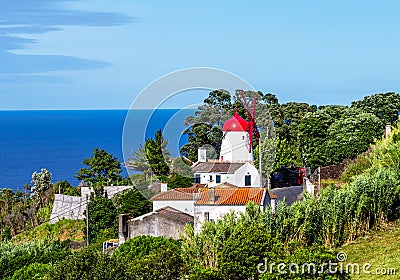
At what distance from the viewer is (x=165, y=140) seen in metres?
12.3

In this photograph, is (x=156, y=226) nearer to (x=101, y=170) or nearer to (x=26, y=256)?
(x=26, y=256)

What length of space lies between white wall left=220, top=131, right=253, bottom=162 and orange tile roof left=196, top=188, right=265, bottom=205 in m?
0.80

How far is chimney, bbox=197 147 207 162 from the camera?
527 inches

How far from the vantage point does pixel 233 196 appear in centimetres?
1599

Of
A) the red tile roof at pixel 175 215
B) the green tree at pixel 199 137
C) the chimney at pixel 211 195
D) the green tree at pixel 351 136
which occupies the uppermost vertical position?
the green tree at pixel 351 136

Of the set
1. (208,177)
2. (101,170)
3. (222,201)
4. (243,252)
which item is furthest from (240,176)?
(101,170)

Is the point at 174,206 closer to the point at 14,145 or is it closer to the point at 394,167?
the point at 394,167

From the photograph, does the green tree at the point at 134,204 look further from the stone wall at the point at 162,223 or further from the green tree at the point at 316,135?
the green tree at the point at 316,135

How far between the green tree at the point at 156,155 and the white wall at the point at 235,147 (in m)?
1.40

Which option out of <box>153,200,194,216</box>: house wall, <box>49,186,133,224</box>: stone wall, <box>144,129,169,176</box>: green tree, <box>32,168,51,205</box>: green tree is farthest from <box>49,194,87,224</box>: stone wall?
<box>144,129,169,176</box>: green tree

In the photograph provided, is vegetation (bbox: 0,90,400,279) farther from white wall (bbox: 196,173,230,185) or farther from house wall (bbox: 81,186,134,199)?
house wall (bbox: 81,186,134,199)

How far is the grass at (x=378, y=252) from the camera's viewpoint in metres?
8.31

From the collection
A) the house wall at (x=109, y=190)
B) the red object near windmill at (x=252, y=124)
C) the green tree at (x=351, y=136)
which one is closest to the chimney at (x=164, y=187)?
the red object near windmill at (x=252, y=124)

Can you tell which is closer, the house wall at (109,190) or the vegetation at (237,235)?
the vegetation at (237,235)
